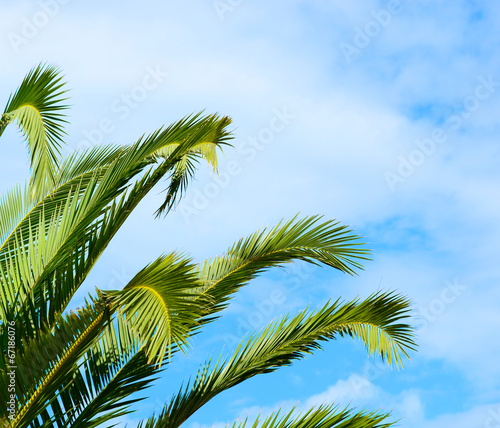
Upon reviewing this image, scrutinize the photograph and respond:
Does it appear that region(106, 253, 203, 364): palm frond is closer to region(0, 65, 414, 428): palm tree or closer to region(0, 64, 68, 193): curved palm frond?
region(0, 65, 414, 428): palm tree

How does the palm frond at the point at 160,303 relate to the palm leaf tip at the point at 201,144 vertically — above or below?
below

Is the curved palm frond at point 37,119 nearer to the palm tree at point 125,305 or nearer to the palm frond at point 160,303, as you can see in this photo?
the palm tree at point 125,305

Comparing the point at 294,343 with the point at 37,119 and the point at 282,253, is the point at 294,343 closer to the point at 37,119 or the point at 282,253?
the point at 282,253

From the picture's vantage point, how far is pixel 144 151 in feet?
14.7

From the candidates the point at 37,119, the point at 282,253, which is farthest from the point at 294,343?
the point at 37,119

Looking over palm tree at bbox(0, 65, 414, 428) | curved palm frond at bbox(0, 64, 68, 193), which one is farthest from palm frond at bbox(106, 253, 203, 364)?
curved palm frond at bbox(0, 64, 68, 193)

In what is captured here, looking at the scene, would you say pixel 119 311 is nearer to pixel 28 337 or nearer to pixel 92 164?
pixel 28 337

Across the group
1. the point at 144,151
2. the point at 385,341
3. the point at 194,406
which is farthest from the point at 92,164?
the point at 385,341

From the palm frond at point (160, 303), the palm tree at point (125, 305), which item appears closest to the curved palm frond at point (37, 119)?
the palm tree at point (125, 305)

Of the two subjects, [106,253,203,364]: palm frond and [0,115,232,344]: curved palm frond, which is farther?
[0,115,232,344]: curved palm frond

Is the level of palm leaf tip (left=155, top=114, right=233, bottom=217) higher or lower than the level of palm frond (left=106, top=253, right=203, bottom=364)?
higher

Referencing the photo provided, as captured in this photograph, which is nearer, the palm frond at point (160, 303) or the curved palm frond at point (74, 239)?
the palm frond at point (160, 303)

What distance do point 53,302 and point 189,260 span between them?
3.57 feet

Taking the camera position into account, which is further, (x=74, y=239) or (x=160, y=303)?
(x=74, y=239)
